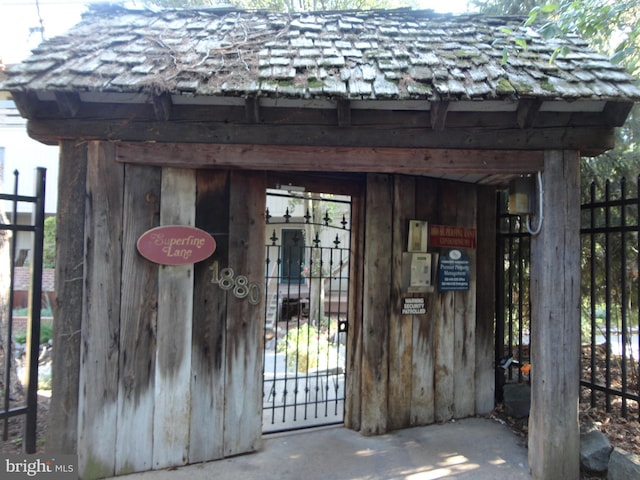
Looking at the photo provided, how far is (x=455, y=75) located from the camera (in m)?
3.11

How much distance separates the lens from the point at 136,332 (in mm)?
3252

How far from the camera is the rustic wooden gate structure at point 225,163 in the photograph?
9.98 ft

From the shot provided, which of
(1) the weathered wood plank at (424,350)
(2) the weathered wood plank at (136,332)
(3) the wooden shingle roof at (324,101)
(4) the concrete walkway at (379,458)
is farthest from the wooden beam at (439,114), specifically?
(4) the concrete walkway at (379,458)

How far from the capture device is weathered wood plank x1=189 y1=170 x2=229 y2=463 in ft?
11.1

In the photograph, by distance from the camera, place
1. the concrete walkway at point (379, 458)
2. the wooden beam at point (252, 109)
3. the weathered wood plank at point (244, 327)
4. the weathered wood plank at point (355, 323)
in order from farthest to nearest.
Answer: the weathered wood plank at point (355, 323) → the weathered wood plank at point (244, 327) → the concrete walkway at point (379, 458) → the wooden beam at point (252, 109)

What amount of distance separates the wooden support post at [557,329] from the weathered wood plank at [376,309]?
137 centimetres

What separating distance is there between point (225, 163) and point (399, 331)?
2471 mm

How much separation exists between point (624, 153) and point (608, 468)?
4.17 meters

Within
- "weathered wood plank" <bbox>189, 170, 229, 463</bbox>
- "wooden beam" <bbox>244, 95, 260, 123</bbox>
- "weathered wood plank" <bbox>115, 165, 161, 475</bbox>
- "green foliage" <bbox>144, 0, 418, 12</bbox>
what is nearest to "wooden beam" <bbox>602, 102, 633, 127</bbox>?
"wooden beam" <bbox>244, 95, 260, 123</bbox>

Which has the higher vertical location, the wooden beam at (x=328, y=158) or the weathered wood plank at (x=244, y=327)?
the wooden beam at (x=328, y=158)

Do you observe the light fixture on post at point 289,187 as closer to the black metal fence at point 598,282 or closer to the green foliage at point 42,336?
the black metal fence at point 598,282

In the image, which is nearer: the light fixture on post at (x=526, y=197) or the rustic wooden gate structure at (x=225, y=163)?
the rustic wooden gate structure at (x=225, y=163)

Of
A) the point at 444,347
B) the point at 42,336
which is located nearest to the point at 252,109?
the point at 444,347

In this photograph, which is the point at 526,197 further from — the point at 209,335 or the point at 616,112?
the point at 209,335
